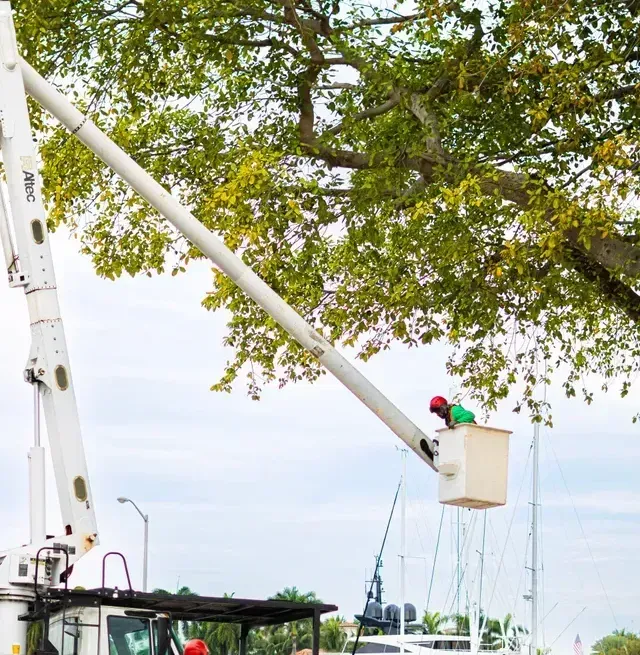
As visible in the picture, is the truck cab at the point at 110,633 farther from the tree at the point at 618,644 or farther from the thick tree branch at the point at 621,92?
the tree at the point at 618,644

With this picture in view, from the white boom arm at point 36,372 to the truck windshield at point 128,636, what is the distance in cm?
102

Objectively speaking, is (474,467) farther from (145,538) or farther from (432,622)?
(432,622)

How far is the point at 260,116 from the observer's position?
22391 mm

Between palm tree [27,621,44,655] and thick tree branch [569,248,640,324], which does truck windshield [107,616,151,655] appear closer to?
palm tree [27,621,44,655]

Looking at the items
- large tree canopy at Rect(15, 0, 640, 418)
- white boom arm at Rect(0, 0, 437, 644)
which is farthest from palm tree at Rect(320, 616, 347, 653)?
white boom arm at Rect(0, 0, 437, 644)

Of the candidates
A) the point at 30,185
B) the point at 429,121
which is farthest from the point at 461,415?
the point at 429,121

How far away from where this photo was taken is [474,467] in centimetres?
1170

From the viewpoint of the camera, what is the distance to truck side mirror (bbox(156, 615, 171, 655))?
11008mm

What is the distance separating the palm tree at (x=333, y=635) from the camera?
61969 millimetres

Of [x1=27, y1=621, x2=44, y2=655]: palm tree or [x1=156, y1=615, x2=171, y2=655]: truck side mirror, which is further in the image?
[x1=27, y1=621, x2=44, y2=655]: palm tree

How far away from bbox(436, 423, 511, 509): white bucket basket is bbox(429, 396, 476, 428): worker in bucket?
138 mm

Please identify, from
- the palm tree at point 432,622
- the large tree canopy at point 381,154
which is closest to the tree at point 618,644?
the palm tree at point 432,622

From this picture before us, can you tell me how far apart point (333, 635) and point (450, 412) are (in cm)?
5366

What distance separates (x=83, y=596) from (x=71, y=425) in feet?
6.67
